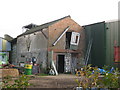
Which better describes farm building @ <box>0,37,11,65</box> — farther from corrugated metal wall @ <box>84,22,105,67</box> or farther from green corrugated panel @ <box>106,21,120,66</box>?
green corrugated panel @ <box>106,21,120,66</box>

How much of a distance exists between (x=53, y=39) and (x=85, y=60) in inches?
189

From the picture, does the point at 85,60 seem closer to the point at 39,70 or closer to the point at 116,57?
the point at 116,57

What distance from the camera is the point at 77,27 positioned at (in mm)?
21312

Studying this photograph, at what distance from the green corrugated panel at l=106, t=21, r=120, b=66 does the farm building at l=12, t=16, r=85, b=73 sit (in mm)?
3207

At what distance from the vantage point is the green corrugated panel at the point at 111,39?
18.8 metres

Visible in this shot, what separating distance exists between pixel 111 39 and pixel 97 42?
179 centimetres

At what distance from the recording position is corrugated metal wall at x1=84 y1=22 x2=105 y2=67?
19.9 m

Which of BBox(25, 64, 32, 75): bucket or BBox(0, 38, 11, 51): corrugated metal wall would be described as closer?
BBox(25, 64, 32, 75): bucket

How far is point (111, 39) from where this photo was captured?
19.2m

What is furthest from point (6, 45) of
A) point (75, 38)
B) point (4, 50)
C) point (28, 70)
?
point (28, 70)

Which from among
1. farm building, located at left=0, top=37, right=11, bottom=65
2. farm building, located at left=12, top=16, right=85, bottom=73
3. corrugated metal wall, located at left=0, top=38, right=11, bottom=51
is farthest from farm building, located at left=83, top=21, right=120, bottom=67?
corrugated metal wall, located at left=0, top=38, right=11, bottom=51

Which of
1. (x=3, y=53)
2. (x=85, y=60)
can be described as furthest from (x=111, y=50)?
(x=3, y=53)

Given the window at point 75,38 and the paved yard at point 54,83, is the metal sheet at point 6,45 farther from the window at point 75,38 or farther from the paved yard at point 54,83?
the paved yard at point 54,83

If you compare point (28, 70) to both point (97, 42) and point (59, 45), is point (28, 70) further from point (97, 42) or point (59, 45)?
point (97, 42)
